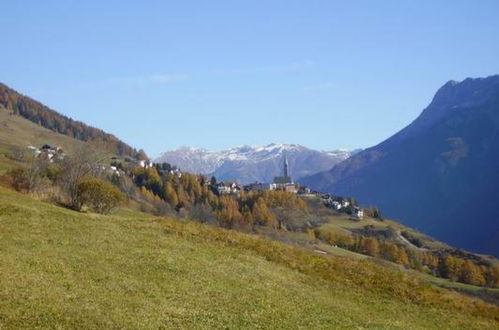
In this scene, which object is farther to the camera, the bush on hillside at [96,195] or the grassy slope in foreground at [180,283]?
the bush on hillside at [96,195]

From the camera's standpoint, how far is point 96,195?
57750 millimetres

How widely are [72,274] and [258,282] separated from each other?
11255 millimetres

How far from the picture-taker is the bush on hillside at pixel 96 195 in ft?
187

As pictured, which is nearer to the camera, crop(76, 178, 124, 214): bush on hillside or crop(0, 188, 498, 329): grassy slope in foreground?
crop(0, 188, 498, 329): grassy slope in foreground

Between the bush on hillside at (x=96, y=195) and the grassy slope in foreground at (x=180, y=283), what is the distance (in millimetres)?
7775

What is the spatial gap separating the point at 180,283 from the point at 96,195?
28.8m

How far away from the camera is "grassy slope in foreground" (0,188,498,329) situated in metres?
24.7

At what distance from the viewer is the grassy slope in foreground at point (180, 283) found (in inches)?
973

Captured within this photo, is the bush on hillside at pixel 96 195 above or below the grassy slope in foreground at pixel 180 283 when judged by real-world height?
above

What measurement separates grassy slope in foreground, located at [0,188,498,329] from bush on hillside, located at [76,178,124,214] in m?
7.78

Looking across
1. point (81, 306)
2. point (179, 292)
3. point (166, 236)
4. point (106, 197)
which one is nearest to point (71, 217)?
point (166, 236)

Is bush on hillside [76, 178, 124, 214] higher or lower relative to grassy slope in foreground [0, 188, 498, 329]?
higher

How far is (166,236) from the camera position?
147 feet

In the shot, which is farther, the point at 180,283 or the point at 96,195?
the point at 96,195
